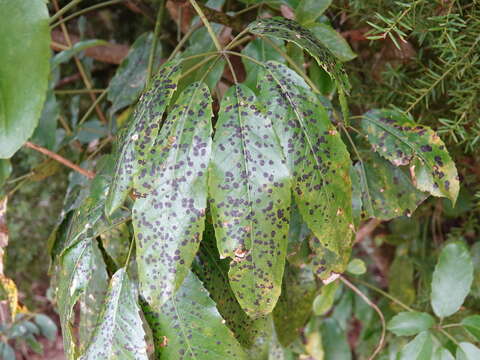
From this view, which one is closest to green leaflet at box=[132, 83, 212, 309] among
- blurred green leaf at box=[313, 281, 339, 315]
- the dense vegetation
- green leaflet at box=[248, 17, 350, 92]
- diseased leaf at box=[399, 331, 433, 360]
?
the dense vegetation

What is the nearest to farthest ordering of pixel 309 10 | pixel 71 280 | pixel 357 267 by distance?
pixel 71 280, pixel 309 10, pixel 357 267

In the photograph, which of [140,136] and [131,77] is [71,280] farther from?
[131,77]

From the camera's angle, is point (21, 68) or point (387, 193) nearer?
point (21, 68)

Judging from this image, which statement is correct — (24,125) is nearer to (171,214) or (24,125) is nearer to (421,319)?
(171,214)

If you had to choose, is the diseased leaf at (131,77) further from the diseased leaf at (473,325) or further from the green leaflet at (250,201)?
the diseased leaf at (473,325)

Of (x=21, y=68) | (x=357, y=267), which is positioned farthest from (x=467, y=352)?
(x=21, y=68)

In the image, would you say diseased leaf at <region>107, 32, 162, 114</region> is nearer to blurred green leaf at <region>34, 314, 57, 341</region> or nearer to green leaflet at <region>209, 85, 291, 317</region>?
green leaflet at <region>209, 85, 291, 317</region>

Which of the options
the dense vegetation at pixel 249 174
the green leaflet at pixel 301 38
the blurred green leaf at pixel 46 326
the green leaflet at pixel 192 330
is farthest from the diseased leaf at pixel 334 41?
the blurred green leaf at pixel 46 326
